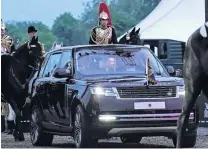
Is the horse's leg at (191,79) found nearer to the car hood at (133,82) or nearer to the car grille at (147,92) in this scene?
the car grille at (147,92)

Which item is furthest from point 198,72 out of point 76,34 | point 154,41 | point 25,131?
point 76,34

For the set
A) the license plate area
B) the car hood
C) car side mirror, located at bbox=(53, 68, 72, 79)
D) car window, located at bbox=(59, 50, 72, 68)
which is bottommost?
the license plate area

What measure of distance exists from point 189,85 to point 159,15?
3049 centimetres

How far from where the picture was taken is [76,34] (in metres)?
113

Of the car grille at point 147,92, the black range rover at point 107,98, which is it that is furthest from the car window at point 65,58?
the car grille at point 147,92

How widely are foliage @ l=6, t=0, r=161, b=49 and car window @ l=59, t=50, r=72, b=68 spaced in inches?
2863

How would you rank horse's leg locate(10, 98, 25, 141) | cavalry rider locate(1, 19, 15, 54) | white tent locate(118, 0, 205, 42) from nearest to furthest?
horse's leg locate(10, 98, 25, 141) < cavalry rider locate(1, 19, 15, 54) < white tent locate(118, 0, 205, 42)

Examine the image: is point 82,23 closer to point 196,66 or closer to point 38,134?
point 38,134

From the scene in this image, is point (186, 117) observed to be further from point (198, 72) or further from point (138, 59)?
point (138, 59)

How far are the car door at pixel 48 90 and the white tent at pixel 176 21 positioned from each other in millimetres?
21743

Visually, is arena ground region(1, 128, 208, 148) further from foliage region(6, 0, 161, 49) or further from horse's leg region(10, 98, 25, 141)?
foliage region(6, 0, 161, 49)

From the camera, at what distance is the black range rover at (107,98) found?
15.9 m

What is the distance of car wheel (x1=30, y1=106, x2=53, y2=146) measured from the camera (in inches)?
715

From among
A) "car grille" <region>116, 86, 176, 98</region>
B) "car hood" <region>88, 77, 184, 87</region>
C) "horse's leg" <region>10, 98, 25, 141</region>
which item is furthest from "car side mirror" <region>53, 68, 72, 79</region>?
"horse's leg" <region>10, 98, 25, 141</region>
